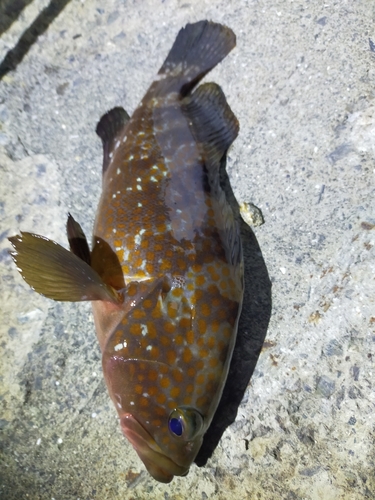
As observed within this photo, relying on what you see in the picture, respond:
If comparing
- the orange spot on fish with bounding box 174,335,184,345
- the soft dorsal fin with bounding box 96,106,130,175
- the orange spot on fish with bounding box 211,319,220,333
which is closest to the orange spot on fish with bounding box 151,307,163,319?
the orange spot on fish with bounding box 174,335,184,345

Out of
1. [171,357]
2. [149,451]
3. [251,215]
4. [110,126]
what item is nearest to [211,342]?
[171,357]

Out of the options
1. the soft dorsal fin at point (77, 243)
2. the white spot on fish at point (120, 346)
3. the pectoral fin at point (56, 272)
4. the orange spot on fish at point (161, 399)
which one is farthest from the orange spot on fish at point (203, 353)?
the soft dorsal fin at point (77, 243)

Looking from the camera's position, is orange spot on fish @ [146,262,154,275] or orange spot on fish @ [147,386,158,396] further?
orange spot on fish @ [146,262,154,275]

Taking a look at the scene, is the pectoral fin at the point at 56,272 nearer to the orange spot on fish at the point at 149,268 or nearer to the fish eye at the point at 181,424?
the orange spot on fish at the point at 149,268

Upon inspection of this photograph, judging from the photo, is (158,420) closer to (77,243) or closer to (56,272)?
(56,272)

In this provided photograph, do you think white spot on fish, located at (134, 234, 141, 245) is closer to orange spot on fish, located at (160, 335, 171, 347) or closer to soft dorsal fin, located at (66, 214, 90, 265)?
soft dorsal fin, located at (66, 214, 90, 265)

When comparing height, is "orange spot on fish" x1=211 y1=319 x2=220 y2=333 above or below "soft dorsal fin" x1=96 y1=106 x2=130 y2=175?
below

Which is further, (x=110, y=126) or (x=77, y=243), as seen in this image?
(x=110, y=126)
